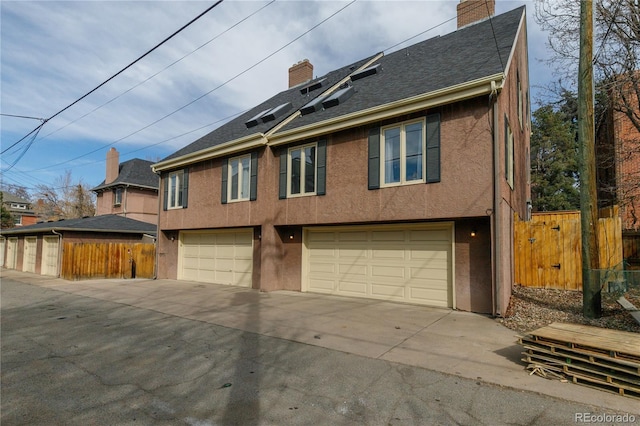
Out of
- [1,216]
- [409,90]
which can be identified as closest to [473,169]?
[409,90]

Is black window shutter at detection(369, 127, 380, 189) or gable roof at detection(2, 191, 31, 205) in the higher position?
gable roof at detection(2, 191, 31, 205)

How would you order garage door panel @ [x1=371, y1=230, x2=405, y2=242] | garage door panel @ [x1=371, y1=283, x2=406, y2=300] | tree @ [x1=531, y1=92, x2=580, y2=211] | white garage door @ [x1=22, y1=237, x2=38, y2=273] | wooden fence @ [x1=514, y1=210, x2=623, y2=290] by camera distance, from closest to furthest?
wooden fence @ [x1=514, y1=210, x2=623, y2=290] < garage door panel @ [x1=371, y1=283, x2=406, y2=300] < garage door panel @ [x1=371, y1=230, x2=405, y2=242] < white garage door @ [x1=22, y1=237, x2=38, y2=273] < tree @ [x1=531, y1=92, x2=580, y2=211]

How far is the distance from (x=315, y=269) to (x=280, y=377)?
6916 millimetres

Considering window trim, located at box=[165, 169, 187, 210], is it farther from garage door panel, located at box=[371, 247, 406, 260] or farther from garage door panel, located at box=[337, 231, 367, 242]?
garage door panel, located at box=[371, 247, 406, 260]

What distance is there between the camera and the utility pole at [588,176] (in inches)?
256

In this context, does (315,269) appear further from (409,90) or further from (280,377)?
(280,377)

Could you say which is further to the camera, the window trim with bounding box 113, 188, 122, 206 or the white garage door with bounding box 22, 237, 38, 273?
the window trim with bounding box 113, 188, 122, 206

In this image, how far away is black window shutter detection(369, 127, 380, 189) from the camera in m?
9.29

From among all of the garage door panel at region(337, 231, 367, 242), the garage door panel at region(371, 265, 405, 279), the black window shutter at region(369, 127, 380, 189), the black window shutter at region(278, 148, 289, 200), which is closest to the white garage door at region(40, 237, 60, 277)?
the black window shutter at region(278, 148, 289, 200)

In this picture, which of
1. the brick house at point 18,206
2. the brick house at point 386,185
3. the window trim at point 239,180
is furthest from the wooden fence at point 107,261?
the brick house at point 18,206

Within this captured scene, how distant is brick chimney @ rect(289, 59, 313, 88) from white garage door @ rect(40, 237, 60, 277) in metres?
14.4

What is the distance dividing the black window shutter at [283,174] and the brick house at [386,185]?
53 mm

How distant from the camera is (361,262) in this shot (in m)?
10.3

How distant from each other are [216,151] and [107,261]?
828cm
